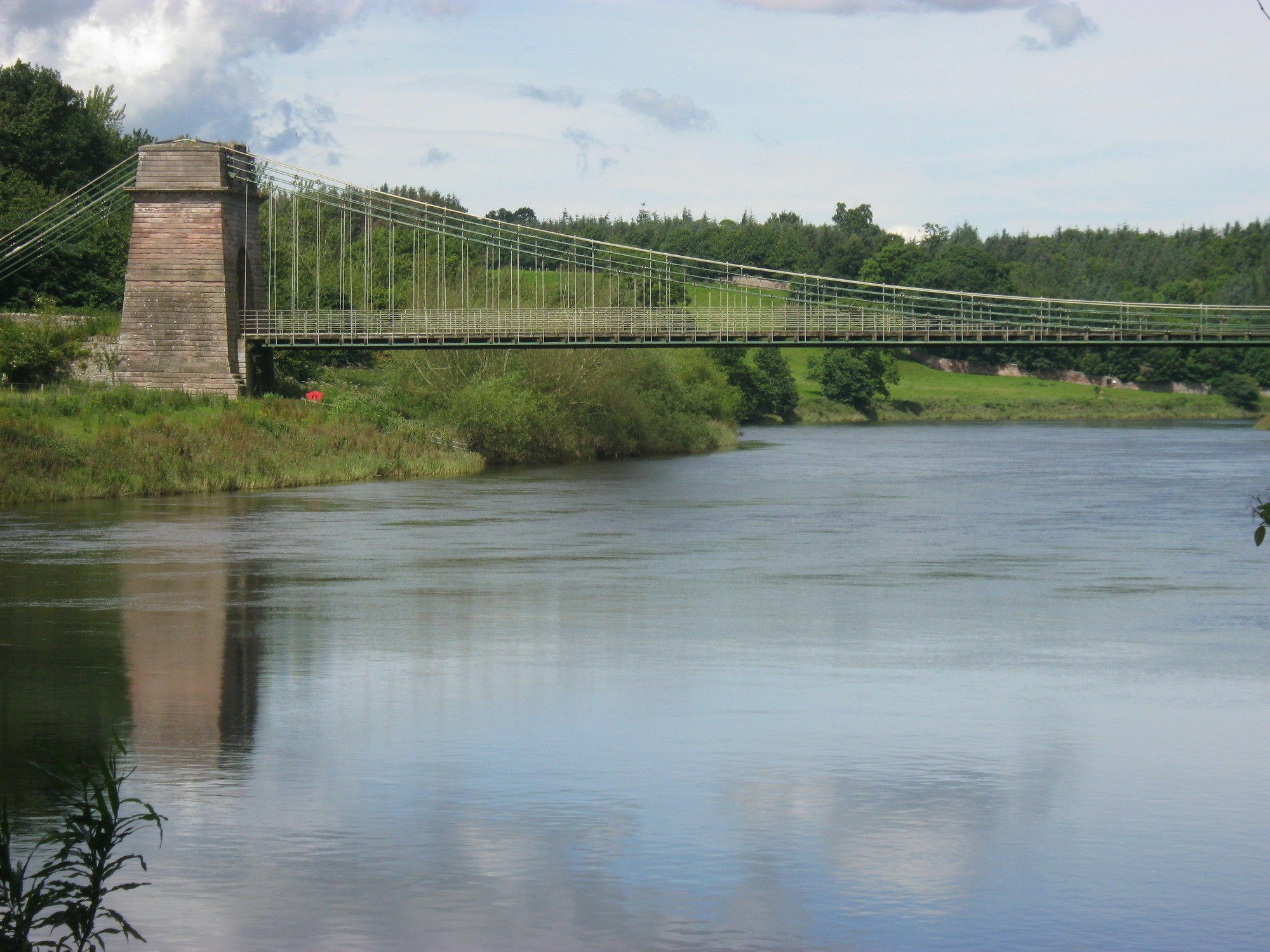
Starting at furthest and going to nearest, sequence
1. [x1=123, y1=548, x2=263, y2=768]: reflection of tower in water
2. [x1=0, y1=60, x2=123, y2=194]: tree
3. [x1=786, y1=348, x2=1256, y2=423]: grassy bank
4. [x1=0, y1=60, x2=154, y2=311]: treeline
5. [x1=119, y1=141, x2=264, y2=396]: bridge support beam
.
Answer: [x1=786, y1=348, x2=1256, y2=423]: grassy bank
[x1=0, y1=60, x2=123, y2=194]: tree
[x1=0, y1=60, x2=154, y2=311]: treeline
[x1=119, y1=141, x2=264, y2=396]: bridge support beam
[x1=123, y1=548, x2=263, y2=768]: reflection of tower in water

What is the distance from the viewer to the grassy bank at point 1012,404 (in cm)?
9006

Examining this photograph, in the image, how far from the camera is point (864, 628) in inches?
631

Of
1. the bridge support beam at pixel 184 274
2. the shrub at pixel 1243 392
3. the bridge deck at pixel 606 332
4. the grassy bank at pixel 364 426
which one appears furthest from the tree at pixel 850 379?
the bridge support beam at pixel 184 274

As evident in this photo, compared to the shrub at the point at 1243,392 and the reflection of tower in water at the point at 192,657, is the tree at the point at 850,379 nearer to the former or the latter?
the shrub at the point at 1243,392

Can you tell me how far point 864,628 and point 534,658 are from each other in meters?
3.75

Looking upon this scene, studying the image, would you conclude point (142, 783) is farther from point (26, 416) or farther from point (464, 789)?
point (26, 416)

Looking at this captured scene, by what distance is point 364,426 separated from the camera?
40.4 meters

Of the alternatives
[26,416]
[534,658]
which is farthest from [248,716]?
[26,416]

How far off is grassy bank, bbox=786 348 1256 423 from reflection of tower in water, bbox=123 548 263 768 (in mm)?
69126

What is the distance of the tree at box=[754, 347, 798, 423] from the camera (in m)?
84.2

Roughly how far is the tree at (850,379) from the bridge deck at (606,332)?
39151 mm

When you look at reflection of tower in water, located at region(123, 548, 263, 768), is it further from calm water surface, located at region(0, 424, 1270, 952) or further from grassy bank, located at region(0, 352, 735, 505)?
grassy bank, located at region(0, 352, 735, 505)

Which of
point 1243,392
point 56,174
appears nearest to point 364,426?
point 56,174

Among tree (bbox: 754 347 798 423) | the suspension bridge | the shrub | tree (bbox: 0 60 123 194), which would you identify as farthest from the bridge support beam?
the shrub
